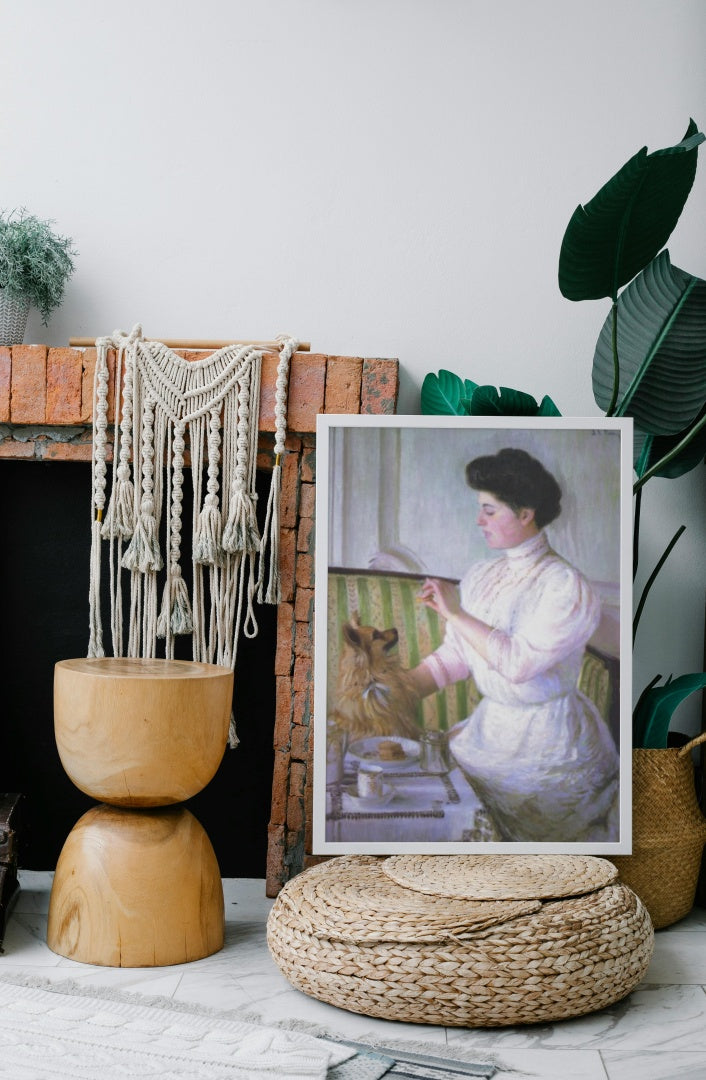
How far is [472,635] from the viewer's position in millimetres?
1990

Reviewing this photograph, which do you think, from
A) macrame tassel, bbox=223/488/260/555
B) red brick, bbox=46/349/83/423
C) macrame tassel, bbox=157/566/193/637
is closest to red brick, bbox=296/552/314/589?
macrame tassel, bbox=223/488/260/555

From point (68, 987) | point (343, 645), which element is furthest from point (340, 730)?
point (68, 987)

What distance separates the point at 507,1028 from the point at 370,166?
1.91 metres

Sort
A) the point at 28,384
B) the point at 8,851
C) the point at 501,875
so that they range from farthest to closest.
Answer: the point at 28,384, the point at 8,851, the point at 501,875

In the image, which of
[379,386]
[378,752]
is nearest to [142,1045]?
[378,752]

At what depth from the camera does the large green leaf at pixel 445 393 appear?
2.28 m

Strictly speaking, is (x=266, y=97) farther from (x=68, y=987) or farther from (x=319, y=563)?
(x=68, y=987)

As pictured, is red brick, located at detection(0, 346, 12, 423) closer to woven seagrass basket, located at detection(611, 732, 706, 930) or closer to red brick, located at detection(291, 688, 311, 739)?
red brick, located at detection(291, 688, 311, 739)

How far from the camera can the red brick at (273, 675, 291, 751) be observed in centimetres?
223

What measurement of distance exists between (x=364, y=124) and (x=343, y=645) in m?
1.31

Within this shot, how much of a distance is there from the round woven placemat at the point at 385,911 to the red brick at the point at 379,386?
3.28 feet

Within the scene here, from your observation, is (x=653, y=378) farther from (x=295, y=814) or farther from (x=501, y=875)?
(x=295, y=814)

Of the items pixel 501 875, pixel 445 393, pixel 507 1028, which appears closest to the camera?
pixel 507 1028

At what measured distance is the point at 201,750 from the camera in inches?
73.4
